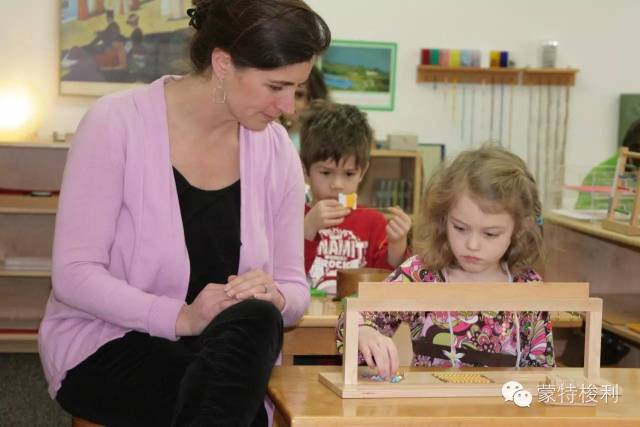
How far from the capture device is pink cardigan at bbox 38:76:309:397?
73.2 inches

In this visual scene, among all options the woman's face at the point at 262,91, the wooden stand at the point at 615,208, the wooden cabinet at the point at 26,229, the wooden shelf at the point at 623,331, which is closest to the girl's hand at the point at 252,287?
the woman's face at the point at 262,91

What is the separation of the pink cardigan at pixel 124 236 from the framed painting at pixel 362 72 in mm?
3680

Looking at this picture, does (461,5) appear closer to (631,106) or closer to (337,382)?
(631,106)

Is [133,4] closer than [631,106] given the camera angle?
Yes

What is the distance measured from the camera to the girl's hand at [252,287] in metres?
1.74

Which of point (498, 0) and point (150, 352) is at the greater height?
point (498, 0)

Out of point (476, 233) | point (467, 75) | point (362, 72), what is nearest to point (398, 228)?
point (476, 233)

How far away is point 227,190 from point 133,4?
365cm

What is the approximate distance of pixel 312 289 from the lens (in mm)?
2768

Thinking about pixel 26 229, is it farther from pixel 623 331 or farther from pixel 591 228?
pixel 623 331

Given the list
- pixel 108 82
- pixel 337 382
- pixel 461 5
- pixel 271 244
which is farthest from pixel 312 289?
pixel 461 5

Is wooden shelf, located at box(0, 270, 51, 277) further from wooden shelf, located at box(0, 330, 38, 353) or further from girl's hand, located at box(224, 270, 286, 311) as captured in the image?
girl's hand, located at box(224, 270, 286, 311)

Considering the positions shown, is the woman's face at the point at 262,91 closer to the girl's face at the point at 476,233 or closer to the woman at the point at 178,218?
the woman at the point at 178,218

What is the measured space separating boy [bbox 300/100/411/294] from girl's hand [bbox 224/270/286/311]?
995 millimetres
